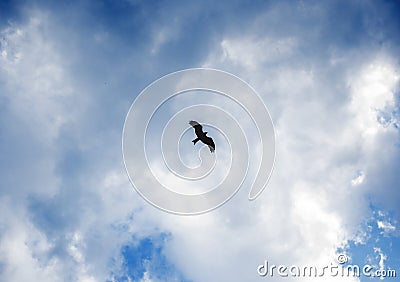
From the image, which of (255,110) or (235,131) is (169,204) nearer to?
(235,131)

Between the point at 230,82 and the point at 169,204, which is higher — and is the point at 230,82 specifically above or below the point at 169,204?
above

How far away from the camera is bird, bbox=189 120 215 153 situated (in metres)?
28.5

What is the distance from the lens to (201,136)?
96.1 feet

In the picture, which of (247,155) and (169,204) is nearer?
(169,204)

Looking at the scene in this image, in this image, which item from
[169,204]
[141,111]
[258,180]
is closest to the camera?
[169,204]

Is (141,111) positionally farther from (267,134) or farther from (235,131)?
(267,134)

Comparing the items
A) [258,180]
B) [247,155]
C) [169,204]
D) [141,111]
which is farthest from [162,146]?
[258,180]

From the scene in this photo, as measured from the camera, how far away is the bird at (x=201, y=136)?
1123 inches

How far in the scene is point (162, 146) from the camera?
3250cm

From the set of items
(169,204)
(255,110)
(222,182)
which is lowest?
(169,204)

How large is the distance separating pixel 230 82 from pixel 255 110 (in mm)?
4001

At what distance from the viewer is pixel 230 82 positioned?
33250mm

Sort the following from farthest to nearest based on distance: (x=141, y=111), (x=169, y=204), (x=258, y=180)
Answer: (x=258, y=180), (x=141, y=111), (x=169, y=204)

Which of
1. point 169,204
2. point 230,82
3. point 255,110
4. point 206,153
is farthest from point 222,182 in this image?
point 230,82
